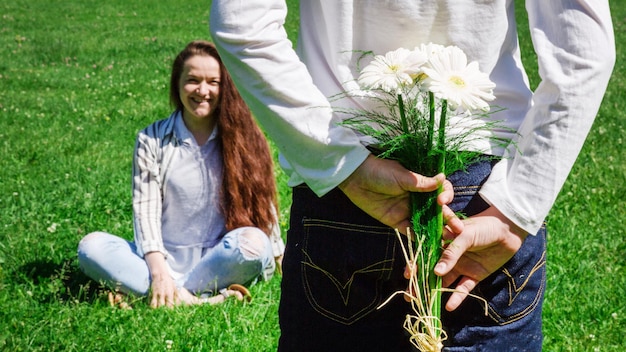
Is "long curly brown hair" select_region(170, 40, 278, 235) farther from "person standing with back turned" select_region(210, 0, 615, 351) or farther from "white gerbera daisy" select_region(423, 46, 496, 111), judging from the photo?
"white gerbera daisy" select_region(423, 46, 496, 111)

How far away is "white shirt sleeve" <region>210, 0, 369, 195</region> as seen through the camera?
140 cm

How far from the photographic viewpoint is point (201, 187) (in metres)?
4.61

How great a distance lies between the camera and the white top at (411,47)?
1.41 metres

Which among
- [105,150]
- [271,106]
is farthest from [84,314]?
[105,150]

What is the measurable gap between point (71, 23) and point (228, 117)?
12.0 m

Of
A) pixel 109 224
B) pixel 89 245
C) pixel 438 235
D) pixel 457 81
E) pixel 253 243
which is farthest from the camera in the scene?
pixel 109 224

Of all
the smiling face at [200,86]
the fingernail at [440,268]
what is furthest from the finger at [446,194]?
the smiling face at [200,86]

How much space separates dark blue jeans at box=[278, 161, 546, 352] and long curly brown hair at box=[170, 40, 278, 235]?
9.63 feet

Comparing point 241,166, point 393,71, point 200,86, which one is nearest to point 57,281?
point 241,166

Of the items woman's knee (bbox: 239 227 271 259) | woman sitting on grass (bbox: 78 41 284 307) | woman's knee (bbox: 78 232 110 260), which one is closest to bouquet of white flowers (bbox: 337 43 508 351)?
woman's knee (bbox: 239 227 271 259)

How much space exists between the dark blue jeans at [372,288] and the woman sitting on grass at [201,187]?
276 cm

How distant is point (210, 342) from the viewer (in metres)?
3.54

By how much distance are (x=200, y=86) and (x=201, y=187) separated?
0.59 meters

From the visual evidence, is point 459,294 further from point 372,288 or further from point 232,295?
point 232,295
